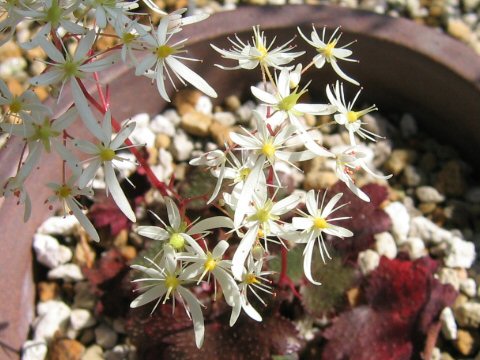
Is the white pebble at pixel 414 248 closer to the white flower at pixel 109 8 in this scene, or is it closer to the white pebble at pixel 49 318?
the white pebble at pixel 49 318

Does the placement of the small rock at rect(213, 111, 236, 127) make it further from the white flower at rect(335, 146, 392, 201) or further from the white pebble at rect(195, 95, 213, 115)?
the white flower at rect(335, 146, 392, 201)

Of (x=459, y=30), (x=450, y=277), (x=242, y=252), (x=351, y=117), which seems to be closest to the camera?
(x=242, y=252)

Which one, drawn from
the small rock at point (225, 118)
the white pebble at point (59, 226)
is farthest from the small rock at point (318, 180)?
the white pebble at point (59, 226)

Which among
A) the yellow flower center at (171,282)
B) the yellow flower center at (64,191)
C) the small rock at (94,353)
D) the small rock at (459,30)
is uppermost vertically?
the yellow flower center at (64,191)

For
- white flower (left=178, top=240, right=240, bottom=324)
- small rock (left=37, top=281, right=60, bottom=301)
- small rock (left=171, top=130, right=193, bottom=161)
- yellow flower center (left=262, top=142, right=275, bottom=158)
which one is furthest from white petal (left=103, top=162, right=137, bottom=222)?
small rock (left=171, top=130, right=193, bottom=161)

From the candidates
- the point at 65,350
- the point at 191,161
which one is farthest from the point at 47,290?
the point at 191,161

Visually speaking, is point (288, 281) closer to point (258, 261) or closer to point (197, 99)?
point (258, 261)

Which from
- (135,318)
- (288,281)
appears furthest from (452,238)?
(135,318)

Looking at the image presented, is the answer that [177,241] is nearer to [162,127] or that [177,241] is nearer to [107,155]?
[107,155]
